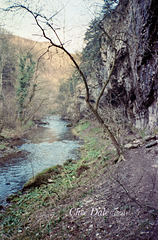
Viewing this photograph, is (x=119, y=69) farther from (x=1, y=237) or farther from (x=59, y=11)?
(x=1, y=237)

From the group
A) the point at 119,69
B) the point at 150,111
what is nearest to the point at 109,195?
the point at 150,111

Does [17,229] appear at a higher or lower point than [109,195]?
lower

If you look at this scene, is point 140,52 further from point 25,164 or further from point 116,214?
point 25,164

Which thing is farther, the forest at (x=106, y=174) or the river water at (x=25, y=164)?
the river water at (x=25, y=164)

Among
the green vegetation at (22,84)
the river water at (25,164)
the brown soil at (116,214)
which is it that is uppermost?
the green vegetation at (22,84)

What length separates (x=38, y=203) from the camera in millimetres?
4613

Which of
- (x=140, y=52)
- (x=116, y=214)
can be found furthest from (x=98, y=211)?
(x=140, y=52)

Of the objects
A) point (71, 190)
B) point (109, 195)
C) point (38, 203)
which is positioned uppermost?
point (109, 195)

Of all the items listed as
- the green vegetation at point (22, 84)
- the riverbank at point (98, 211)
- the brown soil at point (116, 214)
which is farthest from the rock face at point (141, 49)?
the green vegetation at point (22, 84)

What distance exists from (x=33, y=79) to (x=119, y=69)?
11.0 m

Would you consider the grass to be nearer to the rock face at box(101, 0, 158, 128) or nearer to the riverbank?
the riverbank

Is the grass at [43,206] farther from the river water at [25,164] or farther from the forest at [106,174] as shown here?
the river water at [25,164]

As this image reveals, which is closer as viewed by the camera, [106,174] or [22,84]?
[106,174]

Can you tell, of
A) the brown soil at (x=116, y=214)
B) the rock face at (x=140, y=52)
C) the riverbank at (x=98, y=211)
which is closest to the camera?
the brown soil at (x=116, y=214)
